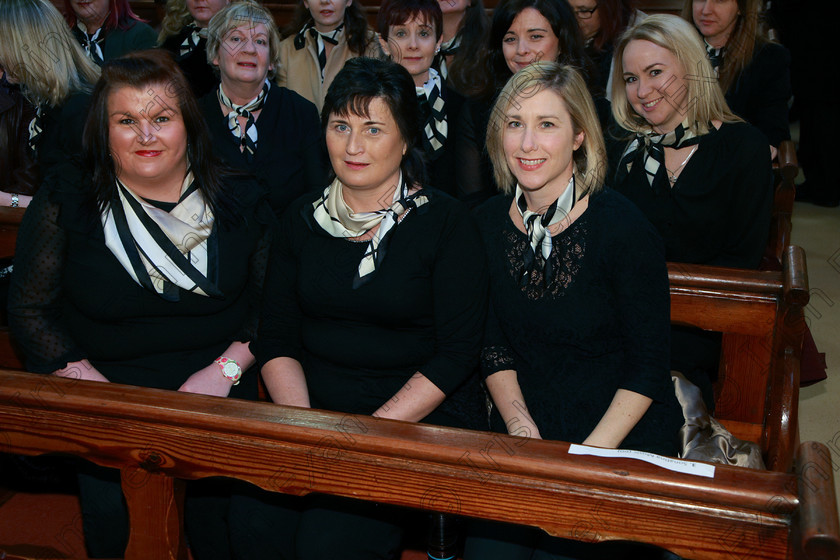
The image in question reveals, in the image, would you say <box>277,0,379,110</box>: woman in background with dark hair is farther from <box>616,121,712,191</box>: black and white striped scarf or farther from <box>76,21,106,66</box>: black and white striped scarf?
<box>616,121,712,191</box>: black and white striped scarf

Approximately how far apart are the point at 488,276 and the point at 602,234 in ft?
0.95

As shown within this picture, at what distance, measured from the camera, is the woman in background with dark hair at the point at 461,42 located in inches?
132

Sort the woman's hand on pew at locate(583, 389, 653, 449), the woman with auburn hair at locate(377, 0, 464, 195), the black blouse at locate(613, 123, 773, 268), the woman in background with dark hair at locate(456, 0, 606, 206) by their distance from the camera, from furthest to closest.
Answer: the woman with auburn hair at locate(377, 0, 464, 195), the woman in background with dark hair at locate(456, 0, 606, 206), the black blouse at locate(613, 123, 773, 268), the woman's hand on pew at locate(583, 389, 653, 449)

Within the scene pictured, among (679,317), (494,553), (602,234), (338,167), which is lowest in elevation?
(494,553)

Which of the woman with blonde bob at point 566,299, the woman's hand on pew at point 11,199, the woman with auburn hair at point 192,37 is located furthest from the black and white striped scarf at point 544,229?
the woman with auburn hair at point 192,37

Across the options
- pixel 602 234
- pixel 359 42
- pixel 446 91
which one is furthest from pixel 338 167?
pixel 359 42

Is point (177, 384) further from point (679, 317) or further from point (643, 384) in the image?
point (679, 317)

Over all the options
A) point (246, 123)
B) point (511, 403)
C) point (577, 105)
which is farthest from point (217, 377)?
point (246, 123)

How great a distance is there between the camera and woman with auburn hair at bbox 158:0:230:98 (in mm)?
3590

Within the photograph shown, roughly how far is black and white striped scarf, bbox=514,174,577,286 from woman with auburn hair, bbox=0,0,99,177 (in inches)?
70.1

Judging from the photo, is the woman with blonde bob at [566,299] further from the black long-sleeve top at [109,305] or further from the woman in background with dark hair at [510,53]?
the woman in background with dark hair at [510,53]

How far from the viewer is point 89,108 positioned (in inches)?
82.7

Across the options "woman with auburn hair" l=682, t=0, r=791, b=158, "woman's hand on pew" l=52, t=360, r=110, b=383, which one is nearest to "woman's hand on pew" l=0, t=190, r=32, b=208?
"woman's hand on pew" l=52, t=360, r=110, b=383

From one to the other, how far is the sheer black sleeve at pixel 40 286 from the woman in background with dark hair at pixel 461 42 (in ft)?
5.74
